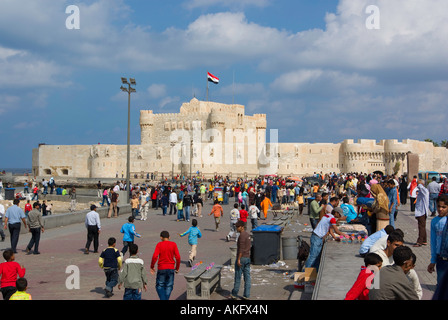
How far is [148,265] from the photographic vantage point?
9.88 m

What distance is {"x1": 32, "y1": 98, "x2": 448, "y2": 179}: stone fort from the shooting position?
5572cm

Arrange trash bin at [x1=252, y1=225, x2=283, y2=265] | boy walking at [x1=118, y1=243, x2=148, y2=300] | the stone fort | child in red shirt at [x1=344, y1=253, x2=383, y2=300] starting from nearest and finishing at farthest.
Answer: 1. child in red shirt at [x1=344, y1=253, x2=383, y2=300]
2. boy walking at [x1=118, y1=243, x2=148, y2=300]
3. trash bin at [x1=252, y1=225, x2=283, y2=265]
4. the stone fort

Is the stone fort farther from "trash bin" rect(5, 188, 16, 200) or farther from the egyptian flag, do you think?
"trash bin" rect(5, 188, 16, 200)

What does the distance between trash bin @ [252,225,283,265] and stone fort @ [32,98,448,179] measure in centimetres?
4339

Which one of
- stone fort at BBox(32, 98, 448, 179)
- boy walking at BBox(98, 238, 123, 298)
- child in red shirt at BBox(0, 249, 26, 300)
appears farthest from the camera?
stone fort at BBox(32, 98, 448, 179)

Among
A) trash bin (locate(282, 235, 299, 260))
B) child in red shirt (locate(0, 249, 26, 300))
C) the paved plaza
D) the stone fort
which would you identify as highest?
the stone fort

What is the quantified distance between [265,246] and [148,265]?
2609 mm

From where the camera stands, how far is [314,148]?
61.8 metres

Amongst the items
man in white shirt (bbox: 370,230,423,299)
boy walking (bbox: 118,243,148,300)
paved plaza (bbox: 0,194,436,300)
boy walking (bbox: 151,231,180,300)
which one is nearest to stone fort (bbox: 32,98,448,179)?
paved plaza (bbox: 0,194,436,300)

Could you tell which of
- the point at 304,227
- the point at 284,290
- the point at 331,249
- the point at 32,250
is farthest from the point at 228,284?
the point at 304,227

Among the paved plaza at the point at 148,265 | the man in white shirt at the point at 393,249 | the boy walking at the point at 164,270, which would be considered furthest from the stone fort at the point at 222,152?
the man in white shirt at the point at 393,249

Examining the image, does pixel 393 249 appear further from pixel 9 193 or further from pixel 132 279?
pixel 9 193
